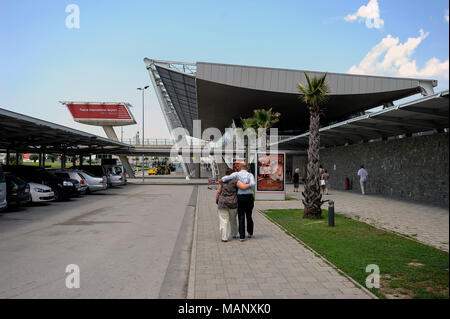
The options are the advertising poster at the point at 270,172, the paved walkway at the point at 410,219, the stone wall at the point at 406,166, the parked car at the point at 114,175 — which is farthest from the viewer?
the parked car at the point at 114,175

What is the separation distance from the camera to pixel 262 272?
589cm

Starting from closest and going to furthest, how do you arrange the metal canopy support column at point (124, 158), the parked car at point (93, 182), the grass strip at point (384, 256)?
the grass strip at point (384, 256), the parked car at point (93, 182), the metal canopy support column at point (124, 158)

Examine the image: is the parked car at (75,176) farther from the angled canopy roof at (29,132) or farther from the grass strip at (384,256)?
the grass strip at (384,256)

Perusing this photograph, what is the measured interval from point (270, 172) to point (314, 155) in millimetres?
6696

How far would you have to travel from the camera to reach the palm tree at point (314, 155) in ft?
40.5

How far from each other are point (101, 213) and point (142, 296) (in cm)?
1001

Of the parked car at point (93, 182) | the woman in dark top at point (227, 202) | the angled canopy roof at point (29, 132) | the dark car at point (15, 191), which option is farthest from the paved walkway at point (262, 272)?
the parked car at point (93, 182)

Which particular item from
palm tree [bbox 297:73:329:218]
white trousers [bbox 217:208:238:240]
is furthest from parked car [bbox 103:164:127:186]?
white trousers [bbox 217:208:238:240]

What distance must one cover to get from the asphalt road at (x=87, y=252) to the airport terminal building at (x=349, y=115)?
858 cm

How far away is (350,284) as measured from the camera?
5.24 meters

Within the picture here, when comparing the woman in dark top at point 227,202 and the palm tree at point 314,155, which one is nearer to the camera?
the woman in dark top at point 227,202

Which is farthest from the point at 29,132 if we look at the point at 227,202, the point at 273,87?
the point at 273,87

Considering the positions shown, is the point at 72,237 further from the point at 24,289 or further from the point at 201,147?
the point at 201,147
